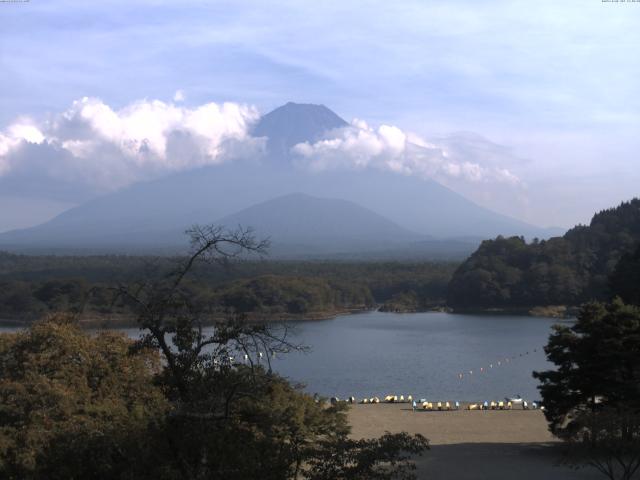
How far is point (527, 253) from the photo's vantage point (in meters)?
47.8

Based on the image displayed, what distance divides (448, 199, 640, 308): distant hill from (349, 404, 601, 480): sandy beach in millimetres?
27774

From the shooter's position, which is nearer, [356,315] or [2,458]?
[2,458]

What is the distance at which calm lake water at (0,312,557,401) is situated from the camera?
2005 centimetres

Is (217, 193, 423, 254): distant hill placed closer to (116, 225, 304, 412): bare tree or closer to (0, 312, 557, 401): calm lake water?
(0, 312, 557, 401): calm lake water

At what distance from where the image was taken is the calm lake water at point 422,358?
65.8 feet

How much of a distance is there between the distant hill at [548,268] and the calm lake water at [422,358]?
5664 mm

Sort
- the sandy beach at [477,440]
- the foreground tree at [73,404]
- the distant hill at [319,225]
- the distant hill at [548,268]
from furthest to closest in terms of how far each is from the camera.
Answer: the distant hill at [319,225], the distant hill at [548,268], the sandy beach at [477,440], the foreground tree at [73,404]

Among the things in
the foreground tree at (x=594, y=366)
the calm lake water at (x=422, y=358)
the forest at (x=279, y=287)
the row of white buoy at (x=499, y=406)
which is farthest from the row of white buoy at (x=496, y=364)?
the foreground tree at (x=594, y=366)

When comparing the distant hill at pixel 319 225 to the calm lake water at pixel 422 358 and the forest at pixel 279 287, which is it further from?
the calm lake water at pixel 422 358

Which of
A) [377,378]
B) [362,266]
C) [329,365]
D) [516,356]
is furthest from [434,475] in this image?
[362,266]

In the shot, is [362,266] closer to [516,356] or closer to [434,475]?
[516,356]

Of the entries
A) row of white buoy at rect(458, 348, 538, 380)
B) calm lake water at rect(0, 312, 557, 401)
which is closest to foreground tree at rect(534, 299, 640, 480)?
calm lake water at rect(0, 312, 557, 401)

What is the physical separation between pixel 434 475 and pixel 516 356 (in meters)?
16.6

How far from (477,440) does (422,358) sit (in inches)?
500
